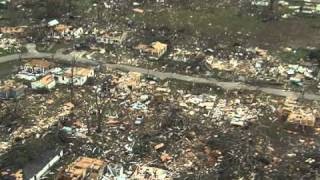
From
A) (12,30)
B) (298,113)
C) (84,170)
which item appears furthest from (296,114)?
(12,30)

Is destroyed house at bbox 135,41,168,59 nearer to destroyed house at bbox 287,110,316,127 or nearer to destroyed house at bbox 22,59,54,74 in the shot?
destroyed house at bbox 22,59,54,74

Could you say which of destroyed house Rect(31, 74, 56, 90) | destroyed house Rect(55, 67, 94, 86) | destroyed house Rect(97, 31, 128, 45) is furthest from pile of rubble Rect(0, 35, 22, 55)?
destroyed house Rect(31, 74, 56, 90)

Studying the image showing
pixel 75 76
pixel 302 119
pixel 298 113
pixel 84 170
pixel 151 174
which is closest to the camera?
pixel 84 170

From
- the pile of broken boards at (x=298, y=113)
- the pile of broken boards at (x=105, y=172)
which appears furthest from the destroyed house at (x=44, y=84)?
the pile of broken boards at (x=298, y=113)

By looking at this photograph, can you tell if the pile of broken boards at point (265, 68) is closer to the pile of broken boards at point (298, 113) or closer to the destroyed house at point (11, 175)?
the pile of broken boards at point (298, 113)

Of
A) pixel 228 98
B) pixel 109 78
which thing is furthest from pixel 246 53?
pixel 109 78

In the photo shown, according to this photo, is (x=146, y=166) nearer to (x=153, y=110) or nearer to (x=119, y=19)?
(x=153, y=110)

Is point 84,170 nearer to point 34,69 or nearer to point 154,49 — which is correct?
point 34,69
